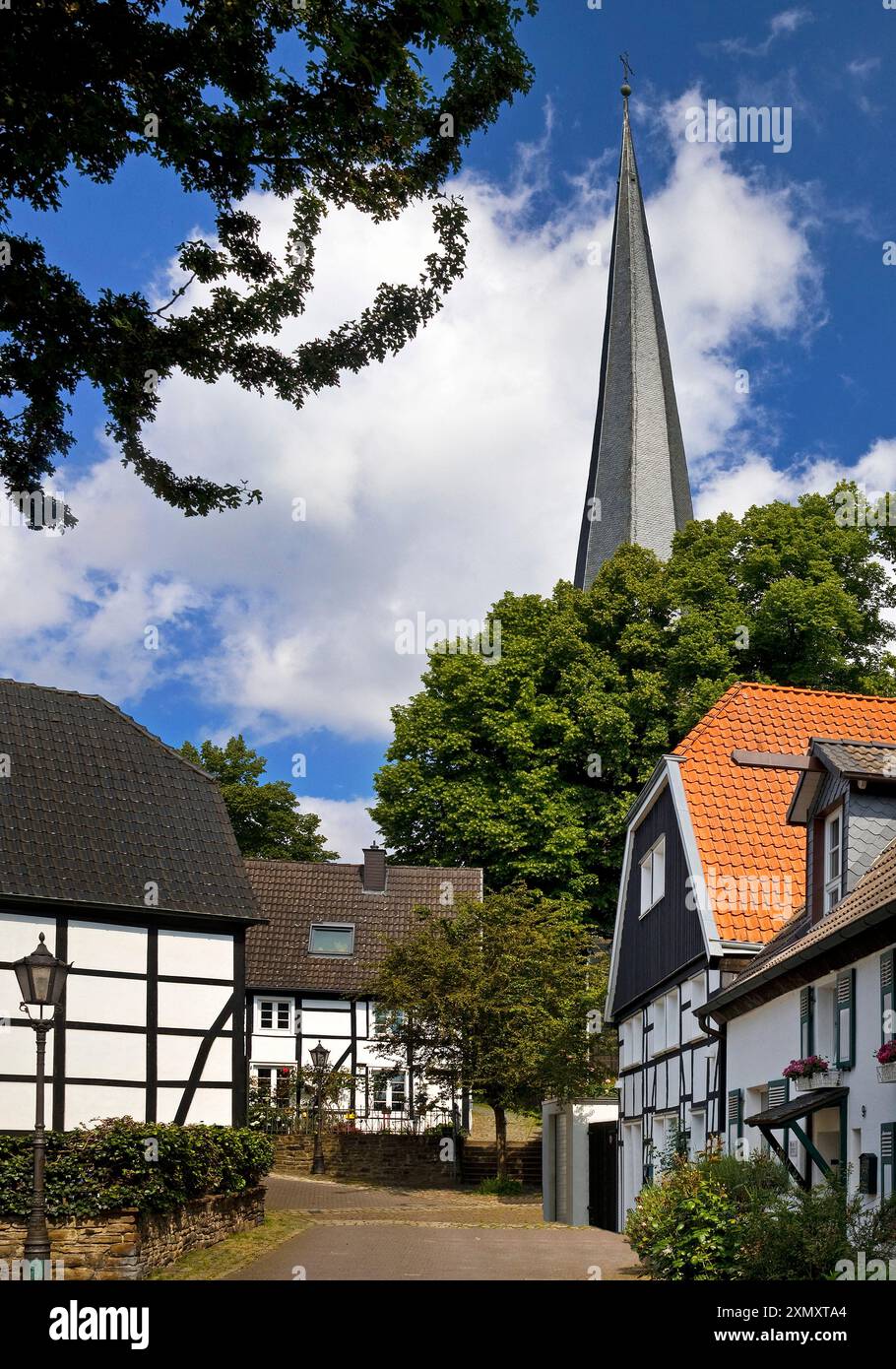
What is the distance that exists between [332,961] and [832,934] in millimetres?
28616

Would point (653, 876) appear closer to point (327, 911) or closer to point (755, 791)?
point (755, 791)

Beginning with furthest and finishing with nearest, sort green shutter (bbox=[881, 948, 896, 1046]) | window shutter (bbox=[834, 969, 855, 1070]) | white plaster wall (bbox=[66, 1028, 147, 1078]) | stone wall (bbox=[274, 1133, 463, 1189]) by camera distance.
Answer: stone wall (bbox=[274, 1133, 463, 1189]), white plaster wall (bbox=[66, 1028, 147, 1078]), window shutter (bbox=[834, 969, 855, 1070]), green shutter (bbox=[881, 948, 896, 1046])

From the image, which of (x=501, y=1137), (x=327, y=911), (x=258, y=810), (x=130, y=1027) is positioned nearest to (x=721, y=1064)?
(x=130, y=1027)

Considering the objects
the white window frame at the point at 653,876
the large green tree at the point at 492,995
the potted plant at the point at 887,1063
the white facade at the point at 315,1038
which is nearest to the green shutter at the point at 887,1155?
the potted plant at the point at 887,1063

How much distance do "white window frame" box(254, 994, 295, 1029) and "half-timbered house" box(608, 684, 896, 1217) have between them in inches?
656

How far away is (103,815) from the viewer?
2238 centimetres

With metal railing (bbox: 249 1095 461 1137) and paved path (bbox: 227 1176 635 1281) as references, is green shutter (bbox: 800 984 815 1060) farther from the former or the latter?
metal railing (bbox: 249 1095 461 1137)

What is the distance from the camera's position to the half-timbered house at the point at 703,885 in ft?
57.5

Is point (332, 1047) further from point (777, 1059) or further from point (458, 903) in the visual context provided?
point (777, 1059)

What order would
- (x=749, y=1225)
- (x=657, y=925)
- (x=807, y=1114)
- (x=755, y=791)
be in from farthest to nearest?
(x=657, y=925), (x=755, y=791), (x=807, y=1114), (x=749, y=1225)

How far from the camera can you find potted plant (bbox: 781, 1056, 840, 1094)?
41.1 feet

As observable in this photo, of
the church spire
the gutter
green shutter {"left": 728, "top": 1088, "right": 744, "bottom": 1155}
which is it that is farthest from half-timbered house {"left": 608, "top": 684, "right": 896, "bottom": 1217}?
the church spire

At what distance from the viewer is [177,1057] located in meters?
21.7
